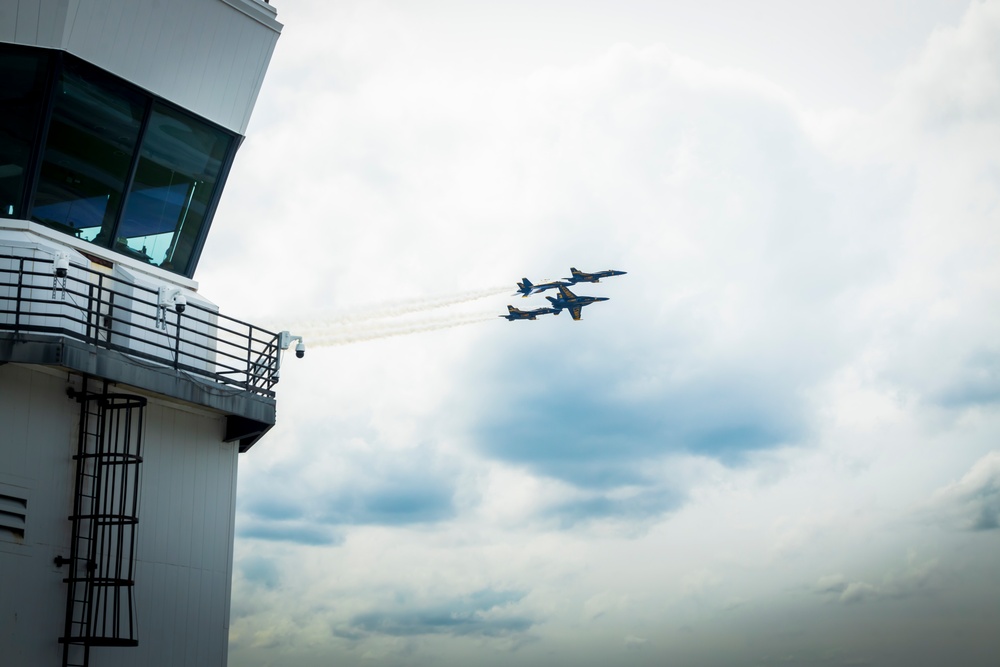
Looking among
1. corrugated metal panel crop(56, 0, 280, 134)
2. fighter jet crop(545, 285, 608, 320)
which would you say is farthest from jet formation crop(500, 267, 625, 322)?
corrugated metal panel crop(56, 0, 280, 134)

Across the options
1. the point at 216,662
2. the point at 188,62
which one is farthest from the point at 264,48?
the point at 216,662

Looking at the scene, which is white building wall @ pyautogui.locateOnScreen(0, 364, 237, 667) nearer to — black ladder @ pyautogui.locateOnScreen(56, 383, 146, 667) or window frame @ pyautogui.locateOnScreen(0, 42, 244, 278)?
black ladder @ pyautogui.locateOnScreen(56, 383, 146, 667)

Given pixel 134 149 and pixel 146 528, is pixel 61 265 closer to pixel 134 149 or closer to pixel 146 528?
pixel 134 149

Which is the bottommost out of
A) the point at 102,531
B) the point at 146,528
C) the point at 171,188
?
the point at 102,531

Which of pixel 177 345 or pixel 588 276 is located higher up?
pixel 588 276

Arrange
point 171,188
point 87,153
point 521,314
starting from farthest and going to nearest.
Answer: point 521,314 → point 171,188 → point 87,153

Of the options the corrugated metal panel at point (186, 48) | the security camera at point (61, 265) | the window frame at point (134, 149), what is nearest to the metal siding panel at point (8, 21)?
the window frame at point (134, 149)

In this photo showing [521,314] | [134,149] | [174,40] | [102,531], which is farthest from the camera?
[521,314]

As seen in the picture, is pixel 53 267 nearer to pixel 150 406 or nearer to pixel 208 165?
pixel 150 406

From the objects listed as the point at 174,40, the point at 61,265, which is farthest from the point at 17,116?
the point at 61,265
